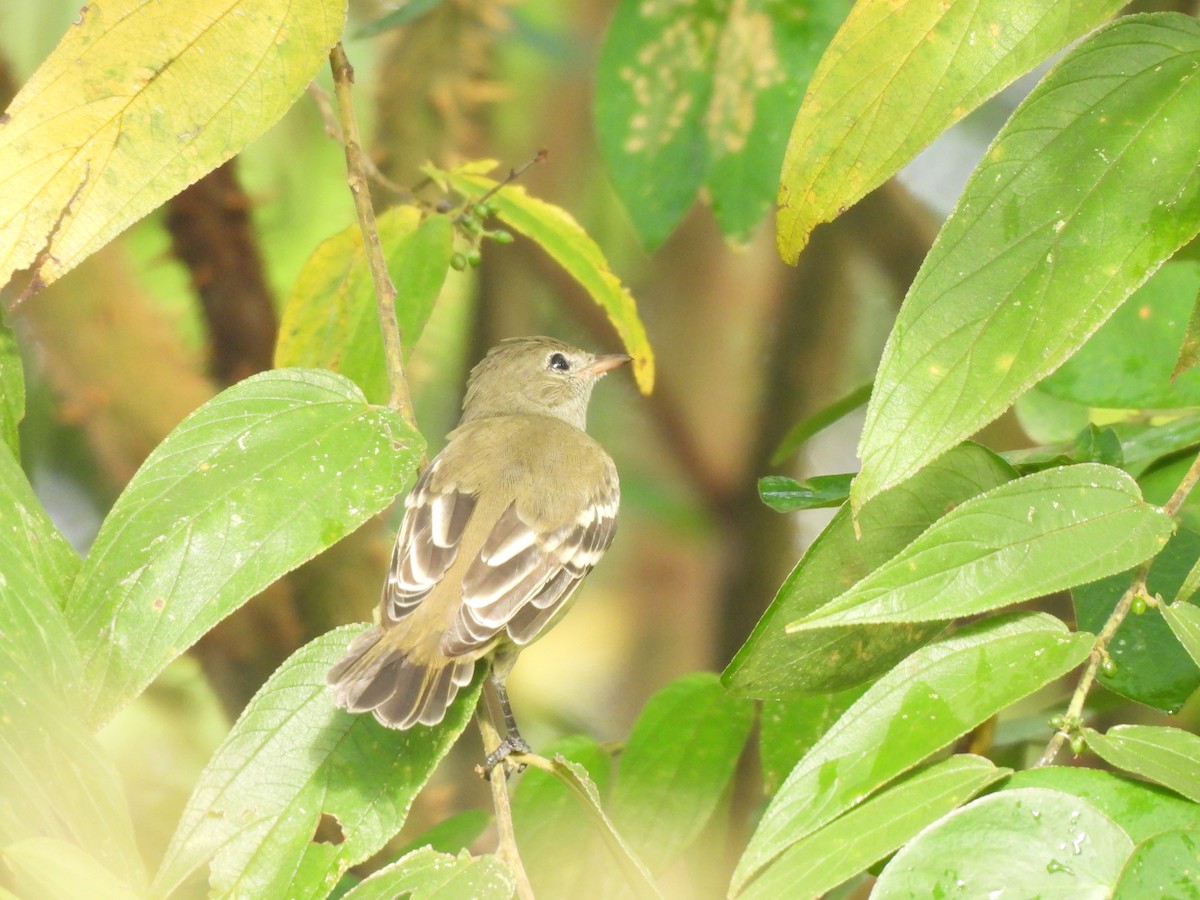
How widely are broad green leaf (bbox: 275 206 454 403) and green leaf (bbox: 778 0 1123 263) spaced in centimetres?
101

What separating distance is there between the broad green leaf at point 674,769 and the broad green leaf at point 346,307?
2.57 ft

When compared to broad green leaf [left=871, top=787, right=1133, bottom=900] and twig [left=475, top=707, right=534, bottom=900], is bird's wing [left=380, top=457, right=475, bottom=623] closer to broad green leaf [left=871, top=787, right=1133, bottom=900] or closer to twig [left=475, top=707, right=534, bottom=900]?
twig [left=475, top=707, right=534, bottom=900]

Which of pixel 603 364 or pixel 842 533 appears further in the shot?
pixel 603 364

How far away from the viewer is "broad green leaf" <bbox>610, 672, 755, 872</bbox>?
2320 mm

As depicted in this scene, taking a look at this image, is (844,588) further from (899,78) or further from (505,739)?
(505,739)

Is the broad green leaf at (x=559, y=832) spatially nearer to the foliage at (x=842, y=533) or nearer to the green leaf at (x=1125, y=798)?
the foliage at (x=842, y=533)

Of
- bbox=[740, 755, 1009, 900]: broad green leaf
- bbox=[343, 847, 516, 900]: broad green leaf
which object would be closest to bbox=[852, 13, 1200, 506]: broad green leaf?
bbox=[740, 755, 1009, 900]: broad green leaf

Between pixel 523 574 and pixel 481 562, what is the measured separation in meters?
0.09

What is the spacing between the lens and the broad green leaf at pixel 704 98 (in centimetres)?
282

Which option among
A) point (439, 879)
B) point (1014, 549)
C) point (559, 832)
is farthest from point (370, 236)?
point (559, 832)

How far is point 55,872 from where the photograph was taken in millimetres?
1249

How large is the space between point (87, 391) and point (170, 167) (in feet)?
9.11

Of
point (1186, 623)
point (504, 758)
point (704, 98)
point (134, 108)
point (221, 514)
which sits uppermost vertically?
point (134, 108)

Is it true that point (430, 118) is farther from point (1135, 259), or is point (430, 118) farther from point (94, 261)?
point (1135, 259)
